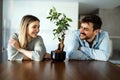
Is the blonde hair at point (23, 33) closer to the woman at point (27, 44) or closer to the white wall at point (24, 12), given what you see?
the woman at point (27, 44)

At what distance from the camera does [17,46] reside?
1730mm

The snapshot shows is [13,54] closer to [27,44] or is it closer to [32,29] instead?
[27,44]

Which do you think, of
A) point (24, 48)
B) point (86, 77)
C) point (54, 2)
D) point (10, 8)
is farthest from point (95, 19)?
point (10, 8)

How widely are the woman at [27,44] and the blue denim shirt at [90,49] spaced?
0.97 feet

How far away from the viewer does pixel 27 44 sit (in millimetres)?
1845

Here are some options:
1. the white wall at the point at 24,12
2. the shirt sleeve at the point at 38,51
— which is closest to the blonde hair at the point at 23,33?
the shirt sleeve at the point at 38,51

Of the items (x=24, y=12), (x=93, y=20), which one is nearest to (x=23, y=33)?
(x=93, y=20)

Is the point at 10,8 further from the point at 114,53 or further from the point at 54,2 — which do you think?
the point at 114,53

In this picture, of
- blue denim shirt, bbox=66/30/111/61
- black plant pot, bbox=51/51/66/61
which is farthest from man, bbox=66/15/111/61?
black plant pot, bbox=51/51/66/61

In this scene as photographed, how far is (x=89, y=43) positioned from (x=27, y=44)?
0.67m

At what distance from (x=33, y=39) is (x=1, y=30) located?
207cm

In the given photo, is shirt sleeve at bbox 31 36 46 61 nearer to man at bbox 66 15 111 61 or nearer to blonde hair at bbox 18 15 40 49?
blonde hair at bbox 18 15 40 49

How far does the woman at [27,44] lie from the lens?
1715 millimetres

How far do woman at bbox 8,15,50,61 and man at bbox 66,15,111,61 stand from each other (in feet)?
1.04
